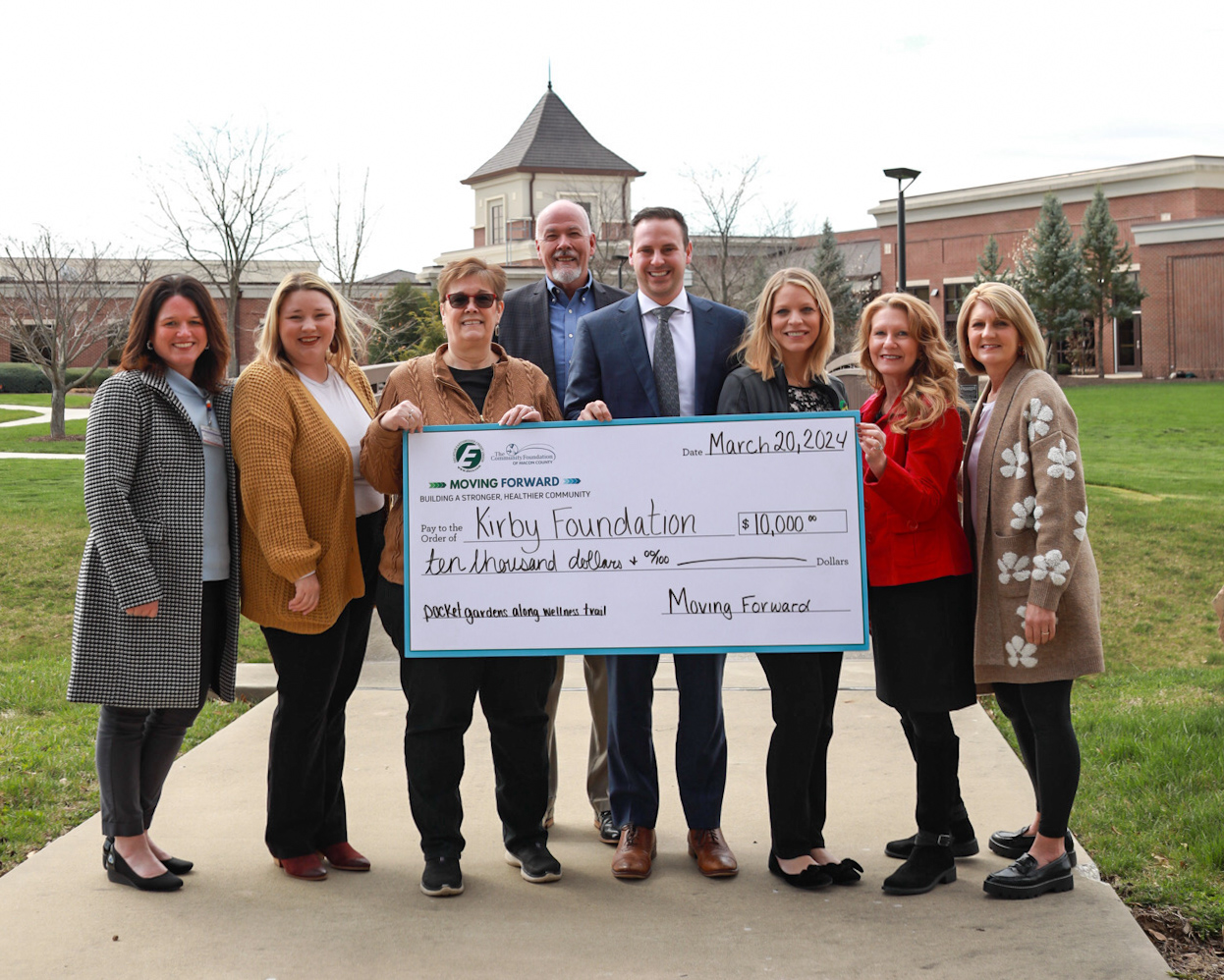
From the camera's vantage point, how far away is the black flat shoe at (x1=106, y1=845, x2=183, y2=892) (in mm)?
4047

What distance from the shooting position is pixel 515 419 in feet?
13.3

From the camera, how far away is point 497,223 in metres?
64.1

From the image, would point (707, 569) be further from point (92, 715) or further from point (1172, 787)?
point (92, 715)

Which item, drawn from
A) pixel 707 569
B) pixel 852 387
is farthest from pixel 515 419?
pixel 852 387

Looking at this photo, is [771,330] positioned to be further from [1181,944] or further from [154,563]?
[1181,944]

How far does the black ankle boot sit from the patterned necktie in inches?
72.2

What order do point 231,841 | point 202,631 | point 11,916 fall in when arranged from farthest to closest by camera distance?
1. point 231,841
2. point 202,631
3. point 11,916

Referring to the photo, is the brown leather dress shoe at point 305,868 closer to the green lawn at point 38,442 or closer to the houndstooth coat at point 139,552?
the houndstooth coat at point 139,552

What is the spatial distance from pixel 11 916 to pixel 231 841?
0.87 metres

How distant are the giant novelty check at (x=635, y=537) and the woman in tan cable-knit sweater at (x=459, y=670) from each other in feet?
0.35

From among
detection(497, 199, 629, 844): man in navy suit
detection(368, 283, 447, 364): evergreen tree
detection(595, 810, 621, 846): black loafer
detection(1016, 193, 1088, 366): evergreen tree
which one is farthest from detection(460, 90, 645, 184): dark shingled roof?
detection(595, 810, 621, 846): black loafer

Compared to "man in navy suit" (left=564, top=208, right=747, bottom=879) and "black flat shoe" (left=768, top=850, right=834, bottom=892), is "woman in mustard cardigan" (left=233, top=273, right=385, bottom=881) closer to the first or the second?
"man in navy suit" (left=564, top=208, right=747, bottom=879)

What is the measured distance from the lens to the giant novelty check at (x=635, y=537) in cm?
400

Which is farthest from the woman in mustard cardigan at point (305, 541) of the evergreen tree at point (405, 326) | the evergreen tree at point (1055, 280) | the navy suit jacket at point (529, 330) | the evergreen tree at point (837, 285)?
the evergreen tree at point (1055, 280)
